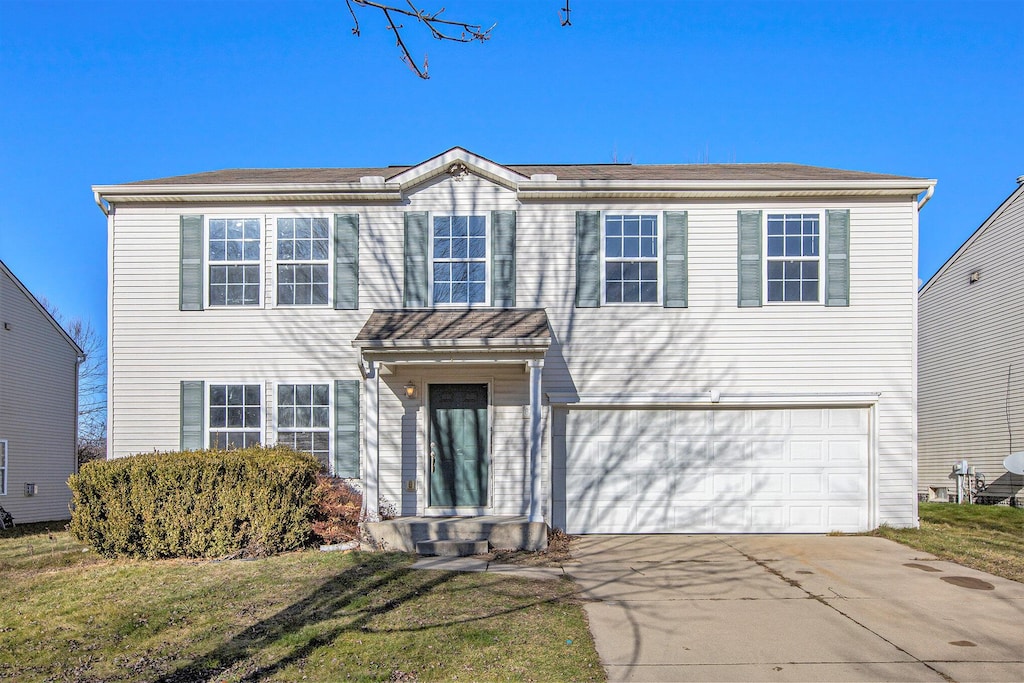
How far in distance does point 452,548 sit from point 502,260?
428cm

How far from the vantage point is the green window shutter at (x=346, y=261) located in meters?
11.6

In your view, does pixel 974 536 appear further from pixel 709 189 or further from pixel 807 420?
pixel 709 189

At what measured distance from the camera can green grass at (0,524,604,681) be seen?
5504 millimetres

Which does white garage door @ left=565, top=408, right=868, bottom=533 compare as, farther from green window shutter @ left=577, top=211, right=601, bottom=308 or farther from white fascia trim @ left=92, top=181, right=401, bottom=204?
white fascia trim @ left=92, top=181, right=401, bottom=204

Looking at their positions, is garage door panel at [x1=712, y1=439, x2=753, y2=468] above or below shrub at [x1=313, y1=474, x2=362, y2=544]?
above

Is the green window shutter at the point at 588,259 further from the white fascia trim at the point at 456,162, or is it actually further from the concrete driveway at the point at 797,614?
the concrete driveway at the point at 797,614

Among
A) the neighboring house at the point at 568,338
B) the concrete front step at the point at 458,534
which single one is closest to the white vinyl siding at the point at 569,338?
the neighboring house at the point at 568,338

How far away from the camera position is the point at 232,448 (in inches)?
427

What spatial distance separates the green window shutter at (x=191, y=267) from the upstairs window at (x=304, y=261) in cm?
120

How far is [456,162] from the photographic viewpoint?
38.0 ft

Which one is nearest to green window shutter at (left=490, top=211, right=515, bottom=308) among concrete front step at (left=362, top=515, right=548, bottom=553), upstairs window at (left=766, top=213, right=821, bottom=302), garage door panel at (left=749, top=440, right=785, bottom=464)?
concrete front step at (left=362, top=515, right=548, bottom=553)

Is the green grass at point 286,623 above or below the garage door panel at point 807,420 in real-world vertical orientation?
below

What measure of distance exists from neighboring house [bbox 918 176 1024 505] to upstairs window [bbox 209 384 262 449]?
48.2ft

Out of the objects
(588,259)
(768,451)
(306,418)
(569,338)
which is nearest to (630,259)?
(588,259)
